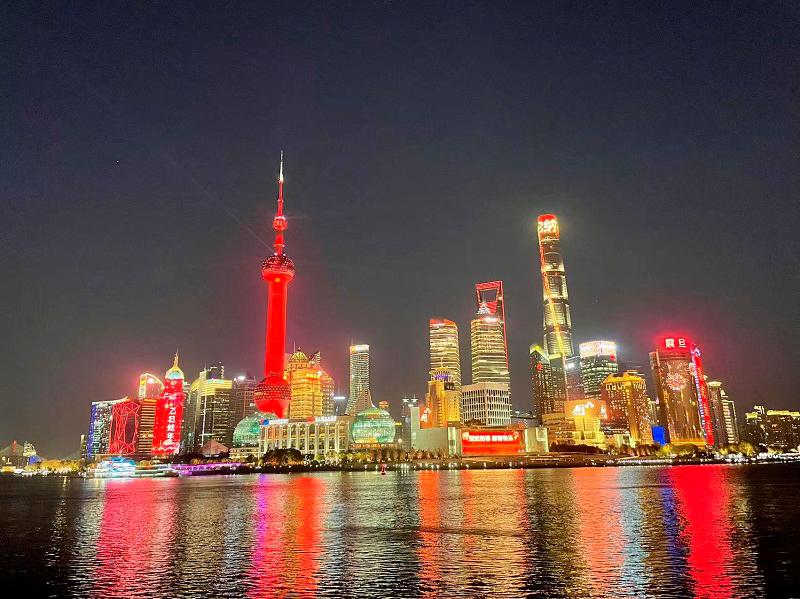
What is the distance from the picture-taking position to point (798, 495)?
82.9 m

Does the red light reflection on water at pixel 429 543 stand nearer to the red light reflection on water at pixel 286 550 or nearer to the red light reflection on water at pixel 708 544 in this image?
the red light reflection on water at pixel 286 550

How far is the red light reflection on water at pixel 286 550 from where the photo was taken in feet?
101

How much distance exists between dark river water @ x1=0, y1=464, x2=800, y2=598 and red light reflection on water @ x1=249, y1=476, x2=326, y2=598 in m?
0.15

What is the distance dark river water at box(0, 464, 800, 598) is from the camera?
3008 centimetres

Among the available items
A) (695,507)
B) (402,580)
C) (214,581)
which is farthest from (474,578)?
(695,507)

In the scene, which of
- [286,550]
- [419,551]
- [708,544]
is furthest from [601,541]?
[286,550]

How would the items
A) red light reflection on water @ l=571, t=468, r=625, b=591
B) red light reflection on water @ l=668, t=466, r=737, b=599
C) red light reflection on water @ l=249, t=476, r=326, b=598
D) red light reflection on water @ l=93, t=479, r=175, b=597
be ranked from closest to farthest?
1. red light reflection on water @ l=668, t=466, r=737, b=599
2. red light reflection on water @ l=249, t=476, r=326, b=598
3. red light reflection on water @ l=571, t=468, r=625, b=591
4. red light reflection on water @ l=93, t=479, r=175, b=597

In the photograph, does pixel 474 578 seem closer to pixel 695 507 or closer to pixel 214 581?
pixel 214 581

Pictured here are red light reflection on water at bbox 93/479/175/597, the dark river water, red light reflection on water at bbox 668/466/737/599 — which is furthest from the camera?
red light reflection on water at bbox 93/479/175/597

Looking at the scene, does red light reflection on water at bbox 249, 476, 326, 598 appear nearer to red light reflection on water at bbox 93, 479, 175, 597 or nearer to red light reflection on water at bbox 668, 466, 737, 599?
red light reflection on water at bbox 93, 479, 175, 597

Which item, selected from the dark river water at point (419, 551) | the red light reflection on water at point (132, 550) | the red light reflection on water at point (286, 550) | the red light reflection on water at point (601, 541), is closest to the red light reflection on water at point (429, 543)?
the dark river water at point (419, 551)

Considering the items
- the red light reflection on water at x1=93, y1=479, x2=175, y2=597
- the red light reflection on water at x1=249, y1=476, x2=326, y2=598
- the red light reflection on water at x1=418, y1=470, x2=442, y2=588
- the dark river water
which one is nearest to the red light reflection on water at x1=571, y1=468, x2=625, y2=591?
the dark river water

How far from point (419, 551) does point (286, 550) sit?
896cm

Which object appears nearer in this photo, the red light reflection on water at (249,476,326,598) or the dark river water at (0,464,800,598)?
the dark river water at (0,464,800,598)
